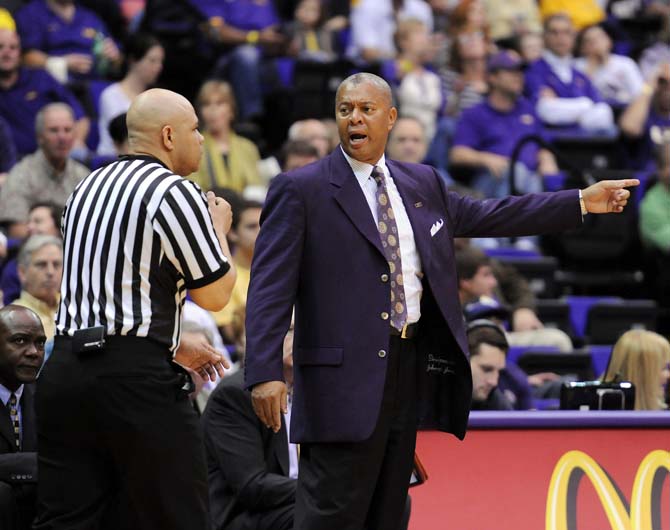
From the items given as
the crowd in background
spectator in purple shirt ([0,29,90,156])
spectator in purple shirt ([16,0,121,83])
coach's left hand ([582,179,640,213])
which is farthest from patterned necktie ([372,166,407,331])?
spectator in purple shirt ([16,0,121,83])

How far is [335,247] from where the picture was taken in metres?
4.63

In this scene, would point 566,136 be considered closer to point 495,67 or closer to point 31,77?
point 495,67

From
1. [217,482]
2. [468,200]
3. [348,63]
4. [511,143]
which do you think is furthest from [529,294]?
[468,200]

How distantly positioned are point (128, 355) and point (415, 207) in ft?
3.58

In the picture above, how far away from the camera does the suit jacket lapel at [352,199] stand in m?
4.65

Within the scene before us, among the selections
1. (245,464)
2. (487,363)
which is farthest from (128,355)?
(487,363)

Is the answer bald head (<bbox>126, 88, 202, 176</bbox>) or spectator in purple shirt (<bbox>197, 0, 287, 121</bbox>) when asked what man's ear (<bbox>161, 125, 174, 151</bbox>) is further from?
spectator in purple shirt (<bbox>197, 0, 287, 121</bbox>)

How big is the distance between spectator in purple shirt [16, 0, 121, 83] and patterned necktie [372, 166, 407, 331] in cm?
689

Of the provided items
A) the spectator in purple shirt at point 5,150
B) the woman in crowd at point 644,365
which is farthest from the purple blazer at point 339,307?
the spectator in purple shirt at point 5,150

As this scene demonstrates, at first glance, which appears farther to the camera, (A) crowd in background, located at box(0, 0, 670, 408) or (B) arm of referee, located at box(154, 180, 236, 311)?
(A) crowd in background, located at box(0, 0, 670, 408)

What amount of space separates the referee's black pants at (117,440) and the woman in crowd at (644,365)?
10.3ft

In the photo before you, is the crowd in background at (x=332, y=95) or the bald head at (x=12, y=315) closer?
the bald head at (x=12, y=315)

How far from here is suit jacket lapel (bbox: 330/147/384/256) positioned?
465cm

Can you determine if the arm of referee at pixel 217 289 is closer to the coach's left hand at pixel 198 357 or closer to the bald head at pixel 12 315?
the coach's left hand at pixel 198 357
